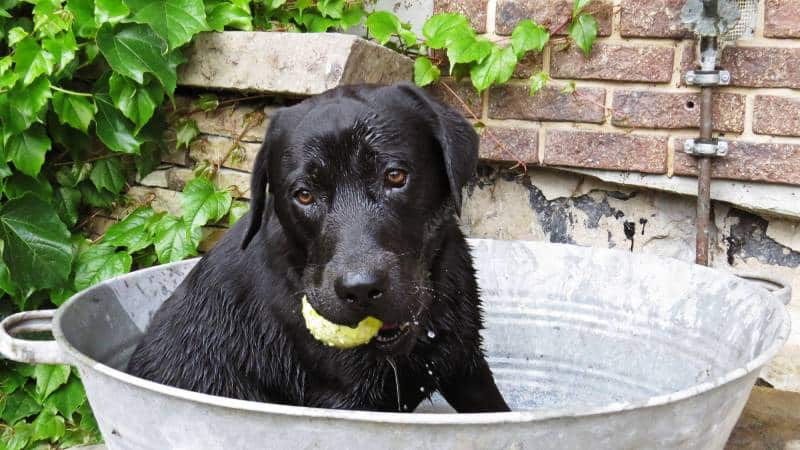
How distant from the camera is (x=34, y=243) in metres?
2.52

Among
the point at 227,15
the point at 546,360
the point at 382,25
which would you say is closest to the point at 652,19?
the point at 382,25

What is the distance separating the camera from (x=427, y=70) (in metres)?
2.60

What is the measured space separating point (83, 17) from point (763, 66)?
196 centimetres

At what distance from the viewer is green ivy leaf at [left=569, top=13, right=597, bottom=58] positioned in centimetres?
243

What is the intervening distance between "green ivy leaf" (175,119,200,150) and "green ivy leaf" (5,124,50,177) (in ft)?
1.30

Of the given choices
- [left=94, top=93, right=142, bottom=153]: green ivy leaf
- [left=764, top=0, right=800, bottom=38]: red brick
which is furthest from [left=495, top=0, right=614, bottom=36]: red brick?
[left=94, top=93, right=142, bottom=153]: green ivy leaf

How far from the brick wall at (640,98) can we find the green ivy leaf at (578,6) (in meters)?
0.03

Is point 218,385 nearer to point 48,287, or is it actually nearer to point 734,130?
point 48,287

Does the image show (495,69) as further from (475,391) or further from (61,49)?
(61,49)

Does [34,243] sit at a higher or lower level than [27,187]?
lower

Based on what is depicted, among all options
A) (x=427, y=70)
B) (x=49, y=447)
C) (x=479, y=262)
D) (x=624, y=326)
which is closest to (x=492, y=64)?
(x=427, y=70)

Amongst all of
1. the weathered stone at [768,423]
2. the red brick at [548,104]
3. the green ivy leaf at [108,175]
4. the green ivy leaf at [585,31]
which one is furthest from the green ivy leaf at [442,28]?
the weathered stone at [768,423]

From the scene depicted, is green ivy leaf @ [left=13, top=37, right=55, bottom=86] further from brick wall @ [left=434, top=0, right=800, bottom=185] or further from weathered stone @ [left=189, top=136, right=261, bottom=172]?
brick wall @ [left=434, top=0, right=800, bottom=185]

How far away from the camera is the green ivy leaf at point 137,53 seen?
2336 millimetres
